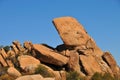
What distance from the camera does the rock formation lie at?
66.0 m

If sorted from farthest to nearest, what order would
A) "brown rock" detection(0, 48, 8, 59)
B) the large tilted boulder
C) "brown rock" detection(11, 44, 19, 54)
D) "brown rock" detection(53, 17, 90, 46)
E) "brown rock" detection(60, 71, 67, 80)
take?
"brown rock" detection(11, 44, 19, 54)
"brown rock" detection(0, 48, 8, 59)
"brown rock" detection(53, 17, 90, 46)
the large tilted boulder
"brown rock" detection(60, 71, 67, 80)

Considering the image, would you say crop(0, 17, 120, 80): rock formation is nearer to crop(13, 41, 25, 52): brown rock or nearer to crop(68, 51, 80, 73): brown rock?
crop(68, 51, 80, 73): brown rock

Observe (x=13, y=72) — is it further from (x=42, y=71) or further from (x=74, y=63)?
(x=74, y=63)

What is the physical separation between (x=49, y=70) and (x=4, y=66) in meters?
12.9

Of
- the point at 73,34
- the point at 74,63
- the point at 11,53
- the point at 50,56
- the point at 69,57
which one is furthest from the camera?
the point at 11,53

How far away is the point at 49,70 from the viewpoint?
65125 millimetres

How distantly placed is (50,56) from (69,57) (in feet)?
10.9

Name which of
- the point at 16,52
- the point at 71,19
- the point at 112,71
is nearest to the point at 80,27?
the point at 71,19

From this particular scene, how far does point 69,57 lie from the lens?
67625 mm

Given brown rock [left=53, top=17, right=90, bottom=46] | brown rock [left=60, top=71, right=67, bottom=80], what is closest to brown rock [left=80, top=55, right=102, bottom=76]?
brown rock [left=53, top=17, right=90, bottom=46]

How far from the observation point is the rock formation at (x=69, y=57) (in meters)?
66.0

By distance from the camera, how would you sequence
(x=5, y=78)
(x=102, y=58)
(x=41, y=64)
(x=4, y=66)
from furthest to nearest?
1. (x=4, y=66)
2. (x=102, y=58)
3. (x=41, y=64)
4. (x=5, y=78)

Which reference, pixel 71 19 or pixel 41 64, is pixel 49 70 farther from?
pixel 71 19

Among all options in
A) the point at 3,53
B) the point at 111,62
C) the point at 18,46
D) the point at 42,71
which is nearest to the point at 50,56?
the point at 42,71
